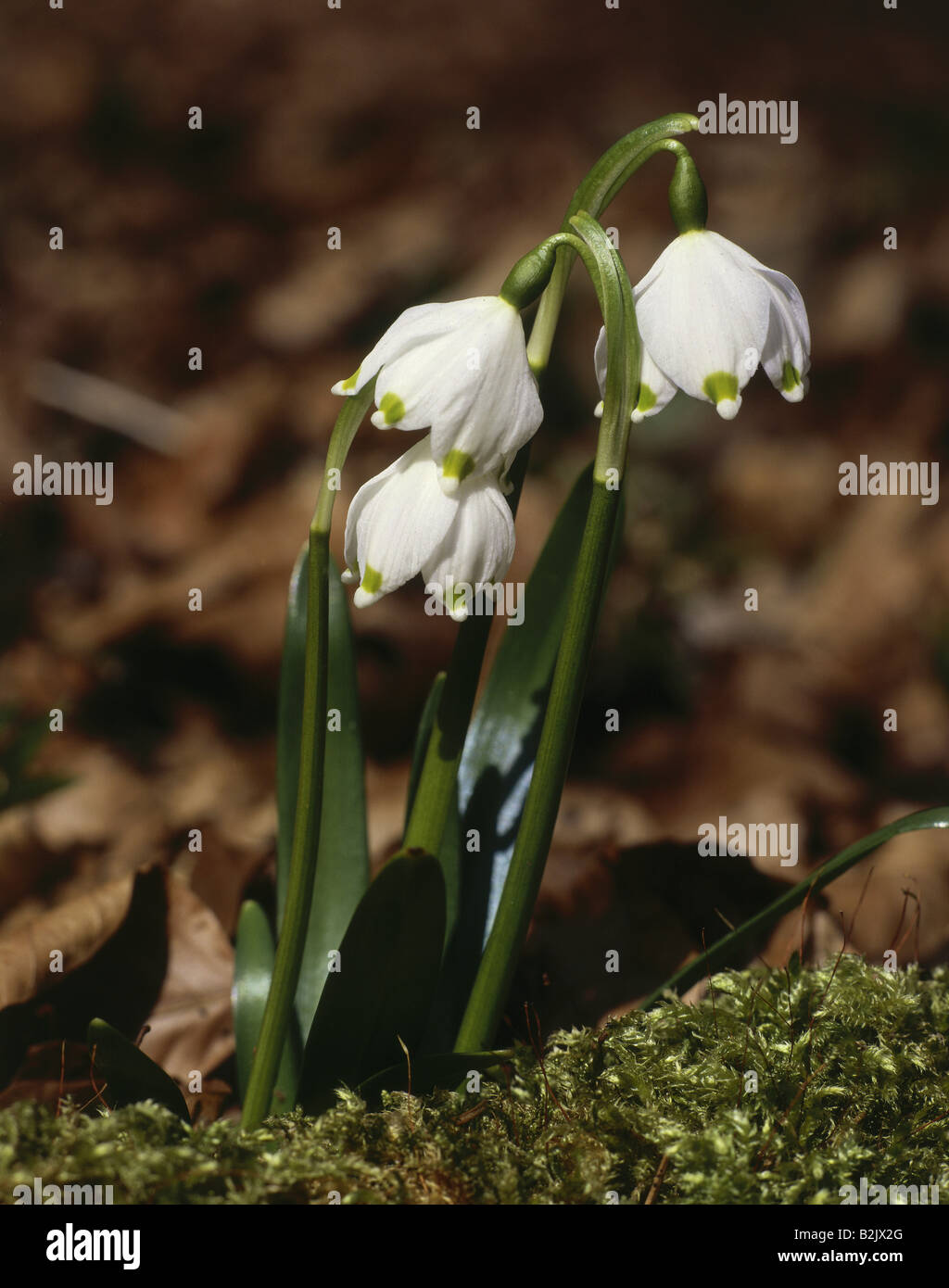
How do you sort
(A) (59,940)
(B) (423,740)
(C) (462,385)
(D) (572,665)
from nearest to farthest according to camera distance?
(C) (462,385), (D) (572,665), (B) (423,740), (A) (59,940)

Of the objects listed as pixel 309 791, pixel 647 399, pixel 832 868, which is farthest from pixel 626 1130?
pixel 647 399

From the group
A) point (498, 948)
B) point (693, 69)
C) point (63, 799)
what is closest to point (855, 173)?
point (693, 69)

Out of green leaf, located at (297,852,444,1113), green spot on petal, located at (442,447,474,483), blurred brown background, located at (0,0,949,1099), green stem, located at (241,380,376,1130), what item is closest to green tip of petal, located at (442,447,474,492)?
green spot on petal, located at (442,447,474,483)

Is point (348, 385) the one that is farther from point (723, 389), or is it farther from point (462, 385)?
point (723, 389)

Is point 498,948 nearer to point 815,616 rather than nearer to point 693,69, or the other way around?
point 815,616

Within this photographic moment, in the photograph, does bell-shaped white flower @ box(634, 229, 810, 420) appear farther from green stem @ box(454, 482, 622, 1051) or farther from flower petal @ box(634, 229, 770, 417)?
green stem @ box(454, 482, 622, 1051)

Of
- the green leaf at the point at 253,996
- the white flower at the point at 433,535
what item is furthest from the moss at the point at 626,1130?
the white flower at the point at 433,535
